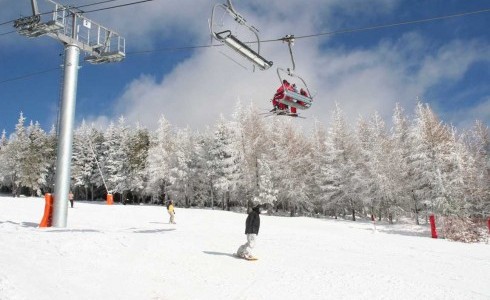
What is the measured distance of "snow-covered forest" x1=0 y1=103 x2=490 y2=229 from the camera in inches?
1342

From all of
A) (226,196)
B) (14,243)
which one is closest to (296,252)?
(14,243)

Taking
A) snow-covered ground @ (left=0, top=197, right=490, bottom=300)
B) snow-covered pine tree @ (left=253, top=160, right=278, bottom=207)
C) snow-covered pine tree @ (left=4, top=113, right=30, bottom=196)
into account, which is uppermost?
snow-covered pine tree @ (left=4, top=113, right=30, bottom=196)

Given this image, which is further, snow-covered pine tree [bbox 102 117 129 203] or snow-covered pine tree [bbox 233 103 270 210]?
snow-covered pine tree [bbox 102 117 129 203]

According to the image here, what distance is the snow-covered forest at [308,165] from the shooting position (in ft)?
112

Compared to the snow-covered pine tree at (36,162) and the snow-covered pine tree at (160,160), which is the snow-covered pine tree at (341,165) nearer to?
the snow-covered pine tree at (160,160)

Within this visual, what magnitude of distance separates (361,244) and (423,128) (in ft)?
69.9

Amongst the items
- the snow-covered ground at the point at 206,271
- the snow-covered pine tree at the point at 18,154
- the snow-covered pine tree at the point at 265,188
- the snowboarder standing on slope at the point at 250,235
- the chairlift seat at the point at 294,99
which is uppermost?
the snow-covered pine tree at the point at 18,154

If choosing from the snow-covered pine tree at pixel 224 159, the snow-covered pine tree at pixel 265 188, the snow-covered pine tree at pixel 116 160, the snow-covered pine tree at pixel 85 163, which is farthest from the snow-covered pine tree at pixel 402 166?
the snow-covered pine tree at pixel 85 163

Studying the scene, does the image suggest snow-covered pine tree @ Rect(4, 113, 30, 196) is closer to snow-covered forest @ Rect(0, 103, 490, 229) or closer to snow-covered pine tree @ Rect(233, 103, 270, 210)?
snow-covered forest @ Rect(0, 103, 490, 229)

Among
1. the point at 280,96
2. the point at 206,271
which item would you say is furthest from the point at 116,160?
the point at 206,271

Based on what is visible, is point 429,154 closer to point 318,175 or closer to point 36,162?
point 318,175

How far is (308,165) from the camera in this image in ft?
155

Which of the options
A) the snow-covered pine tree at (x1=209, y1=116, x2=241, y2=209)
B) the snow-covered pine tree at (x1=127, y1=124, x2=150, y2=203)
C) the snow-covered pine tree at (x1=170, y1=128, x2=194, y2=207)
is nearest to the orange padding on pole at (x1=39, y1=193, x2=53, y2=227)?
the snow-covered pine tree at (x1=209, y1=116, x2=241, y2=209)

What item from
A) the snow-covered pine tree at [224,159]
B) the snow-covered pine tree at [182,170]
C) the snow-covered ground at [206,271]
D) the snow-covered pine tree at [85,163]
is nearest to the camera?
the snow-covered ground at [206,271]
